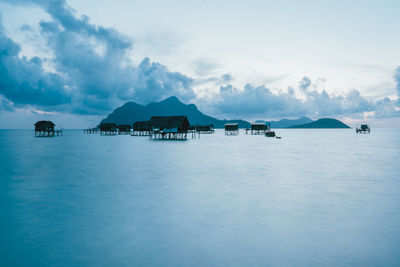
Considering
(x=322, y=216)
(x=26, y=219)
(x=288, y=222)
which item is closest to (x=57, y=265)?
(x=26, y=219)

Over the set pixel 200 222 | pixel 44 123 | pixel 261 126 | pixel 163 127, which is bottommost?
pixel 200 222

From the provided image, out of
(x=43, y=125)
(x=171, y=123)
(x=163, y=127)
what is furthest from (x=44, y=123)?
(x=171, y=123)

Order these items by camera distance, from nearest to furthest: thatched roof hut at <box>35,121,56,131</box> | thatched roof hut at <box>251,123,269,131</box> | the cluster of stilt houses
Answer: the cluster of stilt houses
thatched roof hut at <box>35,121,56,131</box>
thatched roof hut at <box>251,123,269,131</box>

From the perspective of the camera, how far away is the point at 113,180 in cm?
1450

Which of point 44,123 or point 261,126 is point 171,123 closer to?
point 44,123

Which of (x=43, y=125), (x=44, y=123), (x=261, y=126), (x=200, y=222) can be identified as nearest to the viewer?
(x=200, y=222)

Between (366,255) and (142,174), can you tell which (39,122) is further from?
(366,255)

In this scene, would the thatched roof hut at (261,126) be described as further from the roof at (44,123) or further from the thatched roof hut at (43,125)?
the roof at (44,123)

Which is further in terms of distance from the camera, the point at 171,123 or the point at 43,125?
the point at 43,125

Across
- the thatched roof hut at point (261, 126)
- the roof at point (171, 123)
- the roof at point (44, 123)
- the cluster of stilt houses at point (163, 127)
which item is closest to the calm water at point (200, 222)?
the roof at point (171, 123)

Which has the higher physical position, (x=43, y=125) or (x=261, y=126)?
(x=43, y=125)

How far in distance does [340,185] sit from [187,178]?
7.33 m

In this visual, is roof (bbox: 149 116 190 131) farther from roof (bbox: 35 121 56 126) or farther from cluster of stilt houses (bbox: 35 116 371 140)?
roof (bbox: 35 121 56 126)

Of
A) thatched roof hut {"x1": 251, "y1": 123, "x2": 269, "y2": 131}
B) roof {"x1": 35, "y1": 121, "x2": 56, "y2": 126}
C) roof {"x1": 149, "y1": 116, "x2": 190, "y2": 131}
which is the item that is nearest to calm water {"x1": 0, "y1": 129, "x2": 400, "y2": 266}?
roof {"x1": 149, "y1": 116, "x2": 190, "y2": 131}
